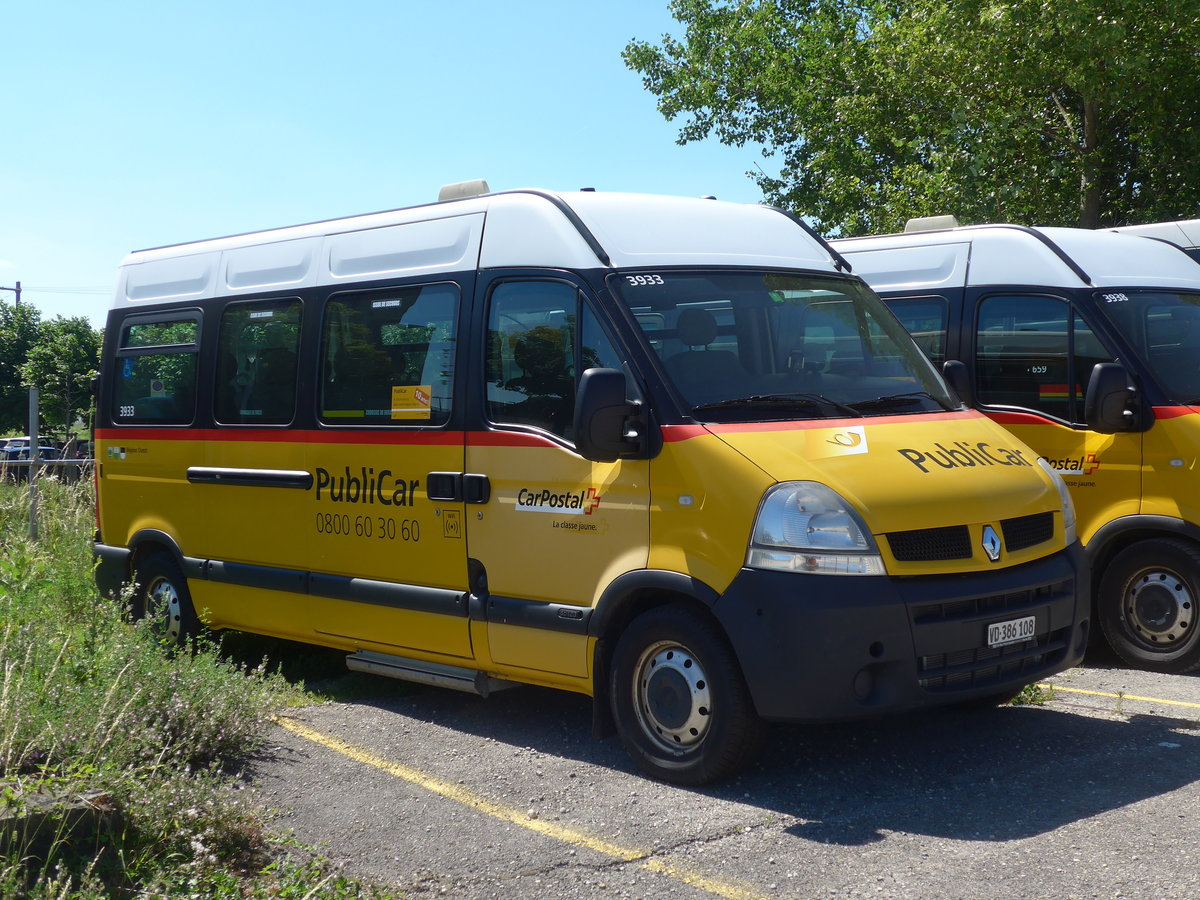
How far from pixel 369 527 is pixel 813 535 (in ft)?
9.27

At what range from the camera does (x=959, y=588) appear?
557 centimetres

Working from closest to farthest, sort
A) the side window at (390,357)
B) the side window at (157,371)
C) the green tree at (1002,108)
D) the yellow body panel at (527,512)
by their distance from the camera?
the yellow body panel at (527,512) < the side window at (390,357) < the side window at (157,371) < the green tree at (1002,108)

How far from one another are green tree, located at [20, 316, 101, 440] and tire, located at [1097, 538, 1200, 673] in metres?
55.1

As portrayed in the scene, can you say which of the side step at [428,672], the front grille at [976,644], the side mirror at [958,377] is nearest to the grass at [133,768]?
the side step at [428,672]

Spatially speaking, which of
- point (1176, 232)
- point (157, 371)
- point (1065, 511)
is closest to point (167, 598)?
point (157, 371)

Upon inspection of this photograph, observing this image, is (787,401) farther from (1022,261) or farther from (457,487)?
(1022,261)

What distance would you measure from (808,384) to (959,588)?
1146 mm

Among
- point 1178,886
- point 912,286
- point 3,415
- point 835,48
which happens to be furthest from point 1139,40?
point 3,415

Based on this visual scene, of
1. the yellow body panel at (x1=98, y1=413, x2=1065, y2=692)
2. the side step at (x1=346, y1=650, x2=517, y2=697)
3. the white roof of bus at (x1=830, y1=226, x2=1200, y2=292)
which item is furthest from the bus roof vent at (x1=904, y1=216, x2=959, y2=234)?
the side step at (x1=346, y1=650, x2=517, y2=697)

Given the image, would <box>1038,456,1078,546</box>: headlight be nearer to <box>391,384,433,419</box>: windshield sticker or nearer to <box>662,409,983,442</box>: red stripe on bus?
<box>662,409,983,442</box>: red stripe on bus

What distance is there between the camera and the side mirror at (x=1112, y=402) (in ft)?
26.2

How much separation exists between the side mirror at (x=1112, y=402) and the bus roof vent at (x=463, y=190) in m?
3.77

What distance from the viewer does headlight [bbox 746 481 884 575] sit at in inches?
212

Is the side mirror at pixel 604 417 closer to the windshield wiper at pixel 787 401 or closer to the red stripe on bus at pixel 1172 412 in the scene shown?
the windshield wiper at pixel 787 401
